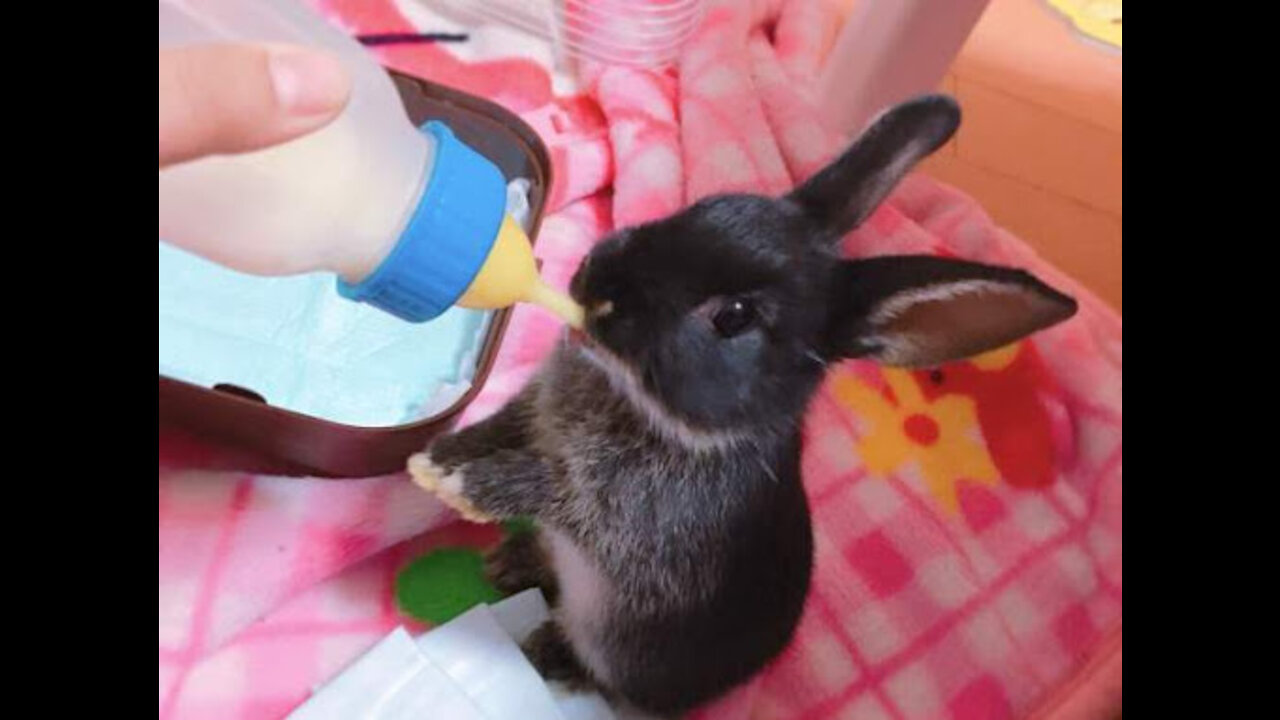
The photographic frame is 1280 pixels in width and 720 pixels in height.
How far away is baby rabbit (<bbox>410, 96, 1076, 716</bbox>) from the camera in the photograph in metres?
1.00

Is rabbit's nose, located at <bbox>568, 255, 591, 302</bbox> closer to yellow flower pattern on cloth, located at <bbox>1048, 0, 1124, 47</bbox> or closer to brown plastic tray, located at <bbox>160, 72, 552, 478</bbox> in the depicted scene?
brown plastic tray, located at <bbox>160, 72, 552, 478</bbox>

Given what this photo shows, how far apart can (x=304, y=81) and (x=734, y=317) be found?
0.44m

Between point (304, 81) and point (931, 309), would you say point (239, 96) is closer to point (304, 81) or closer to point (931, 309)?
point (304, 81)

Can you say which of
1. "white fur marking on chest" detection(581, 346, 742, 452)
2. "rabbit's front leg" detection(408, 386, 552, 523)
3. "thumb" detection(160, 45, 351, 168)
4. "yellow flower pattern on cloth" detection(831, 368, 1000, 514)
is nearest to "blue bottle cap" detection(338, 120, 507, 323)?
"thumb" detection(160, 45, 351, 168)

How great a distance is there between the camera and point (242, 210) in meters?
0.79

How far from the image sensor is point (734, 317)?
3.33 ft

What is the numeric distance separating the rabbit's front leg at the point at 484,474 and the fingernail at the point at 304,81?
19.9 inches

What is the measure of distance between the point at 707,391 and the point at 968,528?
66 centimetres

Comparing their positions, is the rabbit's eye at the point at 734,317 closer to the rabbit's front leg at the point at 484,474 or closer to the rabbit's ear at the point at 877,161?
the rabbit's ear at the point at 877,161

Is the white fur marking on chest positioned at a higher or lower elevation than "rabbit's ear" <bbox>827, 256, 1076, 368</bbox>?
lower

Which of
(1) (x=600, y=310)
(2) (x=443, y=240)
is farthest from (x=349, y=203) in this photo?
(1) (x=600, y=310)

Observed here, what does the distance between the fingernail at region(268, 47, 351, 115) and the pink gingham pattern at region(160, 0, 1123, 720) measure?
0.64m
